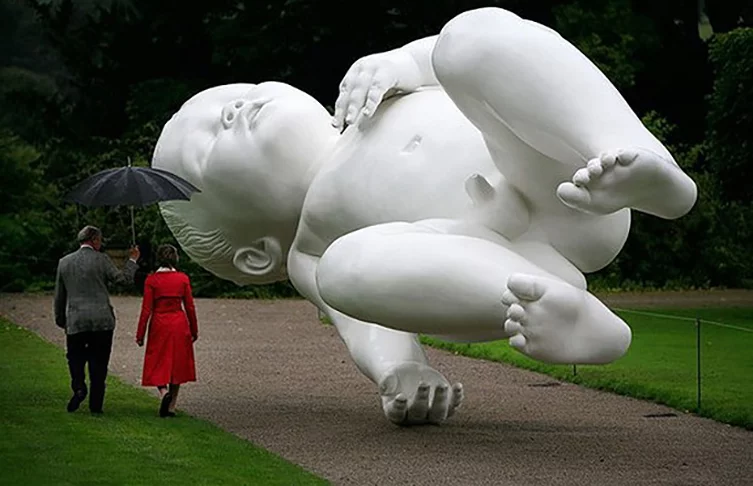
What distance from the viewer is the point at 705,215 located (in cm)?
2709

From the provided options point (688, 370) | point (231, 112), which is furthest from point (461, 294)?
point (688, 370)

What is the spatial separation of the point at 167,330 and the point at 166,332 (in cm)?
1

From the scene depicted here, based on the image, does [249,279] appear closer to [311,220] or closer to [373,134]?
[311,220]

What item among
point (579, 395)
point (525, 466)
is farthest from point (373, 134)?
point (579, 395)

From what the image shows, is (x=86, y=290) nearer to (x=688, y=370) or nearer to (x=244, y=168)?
(x=244, y=168)

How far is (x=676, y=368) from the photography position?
14.5 metres

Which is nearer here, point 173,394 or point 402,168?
point 402,168

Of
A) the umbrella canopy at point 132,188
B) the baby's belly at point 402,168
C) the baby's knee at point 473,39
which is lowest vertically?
the umbrella canopy at point 132,188

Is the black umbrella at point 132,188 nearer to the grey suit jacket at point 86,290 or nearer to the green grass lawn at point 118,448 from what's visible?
the grey suit jacket at point 86,290

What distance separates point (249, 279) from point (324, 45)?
20926 mm

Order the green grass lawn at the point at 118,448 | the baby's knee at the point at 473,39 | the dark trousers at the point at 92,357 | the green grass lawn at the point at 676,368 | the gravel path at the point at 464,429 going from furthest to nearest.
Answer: the green grass lawn at the point at 676,368, the dark trousers at the point at 92,357, the gravel path at the point at 464,429, the green grass lawn at the point at 118,448, the baby's knee at the point at 473,39

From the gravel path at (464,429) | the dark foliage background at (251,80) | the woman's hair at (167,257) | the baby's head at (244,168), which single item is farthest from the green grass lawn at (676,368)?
the dark foliage background at (251,80)

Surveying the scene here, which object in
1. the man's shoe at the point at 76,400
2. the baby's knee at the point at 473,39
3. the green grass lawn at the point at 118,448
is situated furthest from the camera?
the man's shoe at the point at 76,400

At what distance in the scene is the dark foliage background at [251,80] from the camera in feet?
89.1
